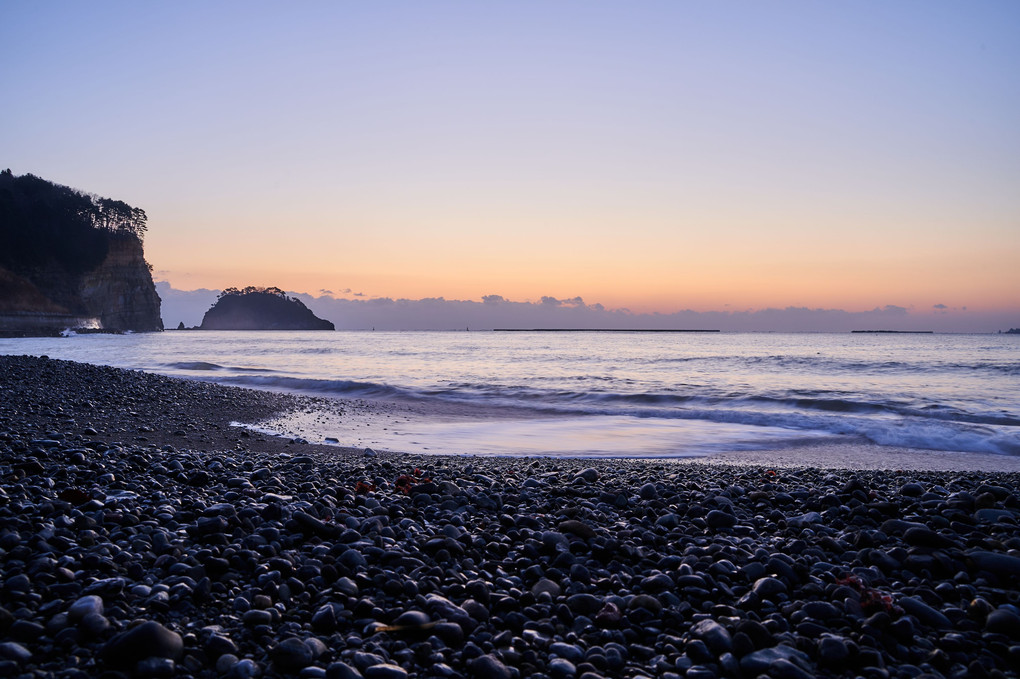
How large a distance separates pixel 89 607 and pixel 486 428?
9938mm

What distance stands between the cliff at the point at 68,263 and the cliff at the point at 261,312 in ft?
208

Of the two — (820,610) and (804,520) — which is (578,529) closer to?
(820,610)

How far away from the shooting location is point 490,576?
344cm

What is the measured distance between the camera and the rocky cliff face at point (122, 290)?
8288cm

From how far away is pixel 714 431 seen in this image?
1239 cm

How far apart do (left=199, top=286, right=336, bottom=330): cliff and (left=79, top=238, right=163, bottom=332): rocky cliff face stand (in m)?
64.8

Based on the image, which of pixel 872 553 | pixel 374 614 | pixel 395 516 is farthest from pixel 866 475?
pixel 374 614

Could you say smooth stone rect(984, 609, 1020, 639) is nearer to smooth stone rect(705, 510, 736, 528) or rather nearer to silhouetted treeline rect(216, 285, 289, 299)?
smooth stone rect(705, 510, 736, 528)

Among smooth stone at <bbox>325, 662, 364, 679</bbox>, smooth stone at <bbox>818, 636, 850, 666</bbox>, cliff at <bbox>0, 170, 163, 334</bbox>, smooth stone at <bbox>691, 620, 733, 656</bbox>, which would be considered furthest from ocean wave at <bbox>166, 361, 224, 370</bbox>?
cliff at <bbox>0, 170, 163, 334</bbox>

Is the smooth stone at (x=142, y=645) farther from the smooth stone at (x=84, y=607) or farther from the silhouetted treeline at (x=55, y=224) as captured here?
the silhouetted treeline at (x=55, y=224)

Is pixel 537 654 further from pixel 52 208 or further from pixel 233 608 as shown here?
pixel 52 208

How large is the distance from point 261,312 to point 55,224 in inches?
3140

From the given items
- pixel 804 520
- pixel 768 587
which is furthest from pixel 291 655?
pixel 804 520

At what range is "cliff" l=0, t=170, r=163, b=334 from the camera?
72.5m
